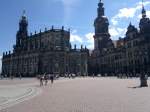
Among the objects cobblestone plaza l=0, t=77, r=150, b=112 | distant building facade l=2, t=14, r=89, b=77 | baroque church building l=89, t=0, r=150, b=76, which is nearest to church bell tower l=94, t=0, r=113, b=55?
baroque church building l=89, t=0, r=150, b=76

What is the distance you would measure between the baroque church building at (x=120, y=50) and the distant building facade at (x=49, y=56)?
28.5ft

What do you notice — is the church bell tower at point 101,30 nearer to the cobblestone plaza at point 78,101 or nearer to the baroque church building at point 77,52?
the baroque church building at point 77,52

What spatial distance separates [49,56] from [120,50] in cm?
2799

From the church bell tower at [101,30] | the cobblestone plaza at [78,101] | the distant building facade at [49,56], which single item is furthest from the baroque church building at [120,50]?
the cobblestone plaza at [78,101]

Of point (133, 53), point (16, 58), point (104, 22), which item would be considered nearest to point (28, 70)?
point (16, 58)

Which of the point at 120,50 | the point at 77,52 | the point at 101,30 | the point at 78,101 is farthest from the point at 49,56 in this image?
Result: the point at 78,101

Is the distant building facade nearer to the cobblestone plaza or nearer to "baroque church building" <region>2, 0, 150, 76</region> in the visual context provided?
"baroque church building" <region>2, 0, 150, 76</region>

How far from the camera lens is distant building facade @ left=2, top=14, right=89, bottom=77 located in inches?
4134

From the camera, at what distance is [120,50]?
105m

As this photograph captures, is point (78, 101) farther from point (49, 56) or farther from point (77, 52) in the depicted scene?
point (77, 52)

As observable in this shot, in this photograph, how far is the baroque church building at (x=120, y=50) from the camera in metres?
89.0

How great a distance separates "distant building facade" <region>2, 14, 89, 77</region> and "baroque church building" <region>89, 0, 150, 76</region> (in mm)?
8685

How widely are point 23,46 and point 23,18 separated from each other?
45.0ft

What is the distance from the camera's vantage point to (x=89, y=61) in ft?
420
